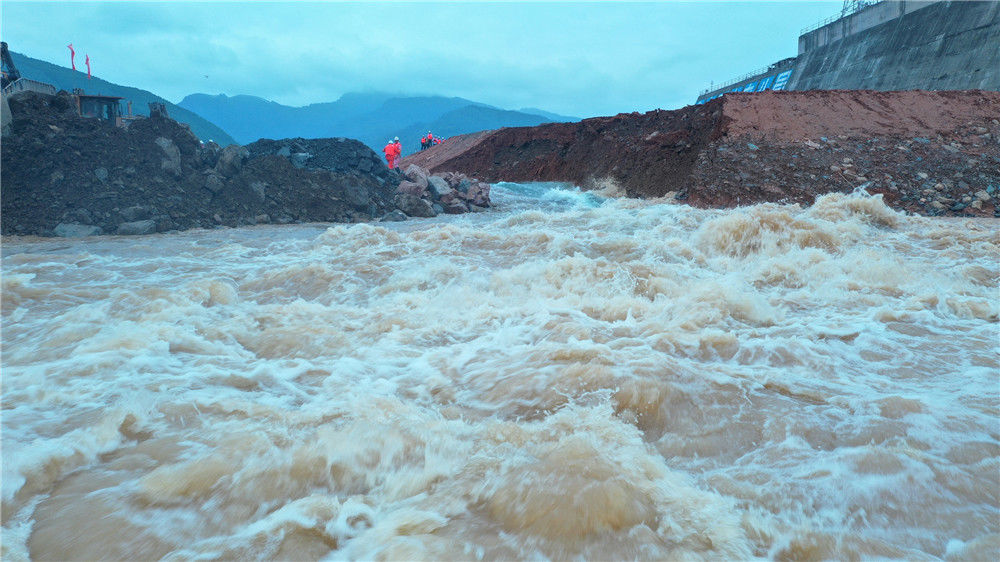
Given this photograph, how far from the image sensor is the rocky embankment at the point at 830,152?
1125 centimetres

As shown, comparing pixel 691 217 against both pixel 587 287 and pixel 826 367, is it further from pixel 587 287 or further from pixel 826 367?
pixel 826 367

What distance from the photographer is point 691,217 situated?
9.94 metres

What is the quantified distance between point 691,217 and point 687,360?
7215 mm

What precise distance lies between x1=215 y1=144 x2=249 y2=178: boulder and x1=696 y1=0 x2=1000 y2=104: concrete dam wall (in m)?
22.3

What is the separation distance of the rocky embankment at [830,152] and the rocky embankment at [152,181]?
263 inches

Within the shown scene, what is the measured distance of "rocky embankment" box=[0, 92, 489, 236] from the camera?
9.10m

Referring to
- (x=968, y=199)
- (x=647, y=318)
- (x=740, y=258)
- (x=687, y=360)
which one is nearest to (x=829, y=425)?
(x=687, y=360)

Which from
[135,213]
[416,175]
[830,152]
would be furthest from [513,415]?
[830,152]

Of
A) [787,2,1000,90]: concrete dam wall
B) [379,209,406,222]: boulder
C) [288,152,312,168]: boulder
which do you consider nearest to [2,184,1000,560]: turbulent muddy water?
[379,209,406,222]: boulder

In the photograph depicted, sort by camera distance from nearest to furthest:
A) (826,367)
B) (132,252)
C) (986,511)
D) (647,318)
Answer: (986,511) → (826,367) → (647,318) → (132,252)

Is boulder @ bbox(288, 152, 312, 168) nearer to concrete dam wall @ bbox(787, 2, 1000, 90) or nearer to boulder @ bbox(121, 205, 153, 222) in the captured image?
boulder @ bbox(121, 205, 153, 222)

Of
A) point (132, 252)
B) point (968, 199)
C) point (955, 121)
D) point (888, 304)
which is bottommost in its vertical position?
point (132, 252)

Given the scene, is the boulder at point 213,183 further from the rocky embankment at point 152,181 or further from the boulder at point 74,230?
the boulder at point 74,230

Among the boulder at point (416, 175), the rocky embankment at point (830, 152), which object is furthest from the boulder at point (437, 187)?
the rocky embankment at point (830, 152)
